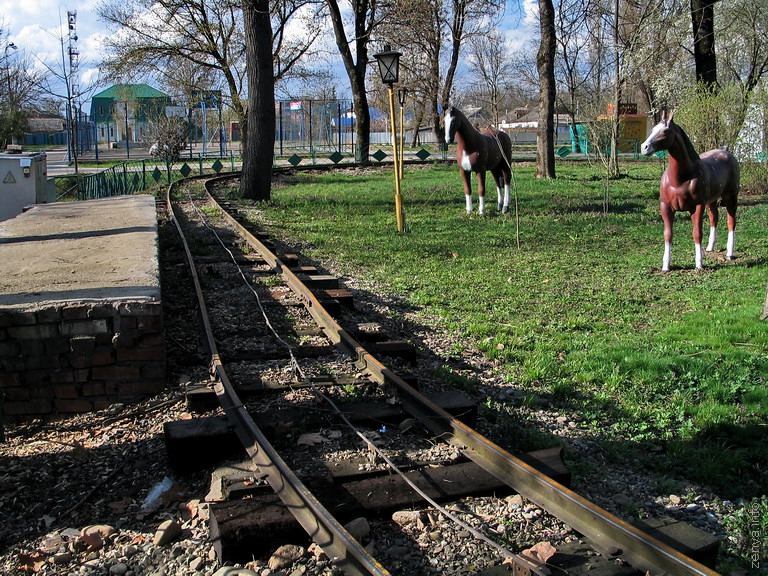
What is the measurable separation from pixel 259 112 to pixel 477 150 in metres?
7.04

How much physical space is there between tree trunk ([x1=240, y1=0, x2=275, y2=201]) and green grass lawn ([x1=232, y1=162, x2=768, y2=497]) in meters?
2.37

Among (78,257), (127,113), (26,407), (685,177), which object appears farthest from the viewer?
(127,113)

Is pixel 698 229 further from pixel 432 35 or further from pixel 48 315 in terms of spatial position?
pixel 432 35

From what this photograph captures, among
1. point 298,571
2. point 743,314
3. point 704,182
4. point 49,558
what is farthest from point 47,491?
point 704,182

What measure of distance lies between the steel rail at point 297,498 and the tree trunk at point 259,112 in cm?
1490

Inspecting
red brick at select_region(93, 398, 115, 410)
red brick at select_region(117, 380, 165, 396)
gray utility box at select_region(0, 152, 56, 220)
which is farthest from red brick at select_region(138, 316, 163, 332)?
gray utility box at select_region(0, 152, 56, 220)

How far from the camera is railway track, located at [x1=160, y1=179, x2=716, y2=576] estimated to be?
10.3ft

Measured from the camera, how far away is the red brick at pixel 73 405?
210 inches

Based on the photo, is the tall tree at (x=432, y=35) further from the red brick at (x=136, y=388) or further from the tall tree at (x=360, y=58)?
the red brick at (x=136, y=388)

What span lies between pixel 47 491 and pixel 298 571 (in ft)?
6.01

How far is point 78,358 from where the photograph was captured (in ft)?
17.3

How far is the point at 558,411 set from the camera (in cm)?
509

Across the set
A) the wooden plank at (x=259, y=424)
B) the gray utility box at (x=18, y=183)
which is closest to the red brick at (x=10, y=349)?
the wooden plank at (x=259, y=424)

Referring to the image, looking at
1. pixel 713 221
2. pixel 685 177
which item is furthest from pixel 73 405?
pixel 713 221
